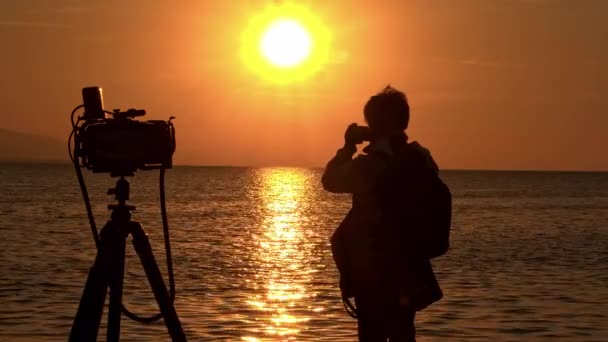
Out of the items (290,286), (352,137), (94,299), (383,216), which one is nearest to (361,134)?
(352,137)

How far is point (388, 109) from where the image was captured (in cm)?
508

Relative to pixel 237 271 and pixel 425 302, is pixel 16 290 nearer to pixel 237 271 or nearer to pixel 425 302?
pixel 237 271

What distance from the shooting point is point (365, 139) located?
16.8 feet

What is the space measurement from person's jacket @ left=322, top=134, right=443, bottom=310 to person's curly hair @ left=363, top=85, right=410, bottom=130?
2.9 inches

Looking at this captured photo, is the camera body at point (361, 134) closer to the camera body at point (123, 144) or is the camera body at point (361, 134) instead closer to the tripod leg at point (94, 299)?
the camera body at point (123, 144)

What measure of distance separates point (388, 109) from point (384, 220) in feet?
1.69

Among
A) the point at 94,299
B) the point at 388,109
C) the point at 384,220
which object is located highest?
the point at 388,109

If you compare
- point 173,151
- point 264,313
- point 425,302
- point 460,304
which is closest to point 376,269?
point 425,302

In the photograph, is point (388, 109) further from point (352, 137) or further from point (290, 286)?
point (290, 286)

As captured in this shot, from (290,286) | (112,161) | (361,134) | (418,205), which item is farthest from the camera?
(290,286)

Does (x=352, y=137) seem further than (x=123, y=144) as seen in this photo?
No

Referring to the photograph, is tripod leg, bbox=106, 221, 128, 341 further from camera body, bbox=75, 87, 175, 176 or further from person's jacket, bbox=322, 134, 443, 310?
person's jacket, bbox=322, 134, 443, 310

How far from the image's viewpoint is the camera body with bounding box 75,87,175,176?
550 cm

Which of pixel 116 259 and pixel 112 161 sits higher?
pixel 112 161
